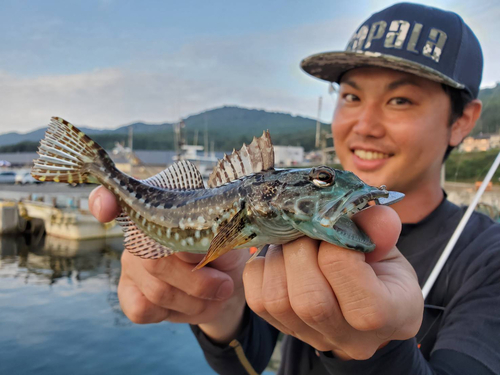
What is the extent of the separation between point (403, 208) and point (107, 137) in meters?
115

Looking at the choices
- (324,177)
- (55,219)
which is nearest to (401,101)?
(324,177)

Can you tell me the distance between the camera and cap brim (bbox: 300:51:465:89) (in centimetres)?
320

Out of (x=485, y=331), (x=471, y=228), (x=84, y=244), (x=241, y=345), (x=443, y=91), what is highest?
(x=443, y=91)

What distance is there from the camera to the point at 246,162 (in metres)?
2.33

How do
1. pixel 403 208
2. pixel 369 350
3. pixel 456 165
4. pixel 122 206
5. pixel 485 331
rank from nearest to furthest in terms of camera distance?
pixel 369 350, pixel 485 331, pixel 122 206, pixel 403 208, pixel 456 165

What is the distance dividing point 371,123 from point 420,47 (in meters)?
0.91

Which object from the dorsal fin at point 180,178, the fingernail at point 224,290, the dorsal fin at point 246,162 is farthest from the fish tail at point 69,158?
the fingernail at point 224,290

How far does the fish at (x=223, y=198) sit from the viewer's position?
5.74 ft

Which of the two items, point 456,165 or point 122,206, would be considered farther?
point 456,165

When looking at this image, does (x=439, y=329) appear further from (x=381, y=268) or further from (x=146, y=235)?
(x=146, y=235)

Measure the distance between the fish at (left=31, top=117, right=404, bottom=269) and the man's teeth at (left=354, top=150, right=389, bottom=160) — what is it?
143 centimetres

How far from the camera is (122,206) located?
2.80 m

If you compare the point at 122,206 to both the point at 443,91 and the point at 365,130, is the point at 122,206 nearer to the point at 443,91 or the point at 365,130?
the point at 365,130

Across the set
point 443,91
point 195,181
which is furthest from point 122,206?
point 443,91
